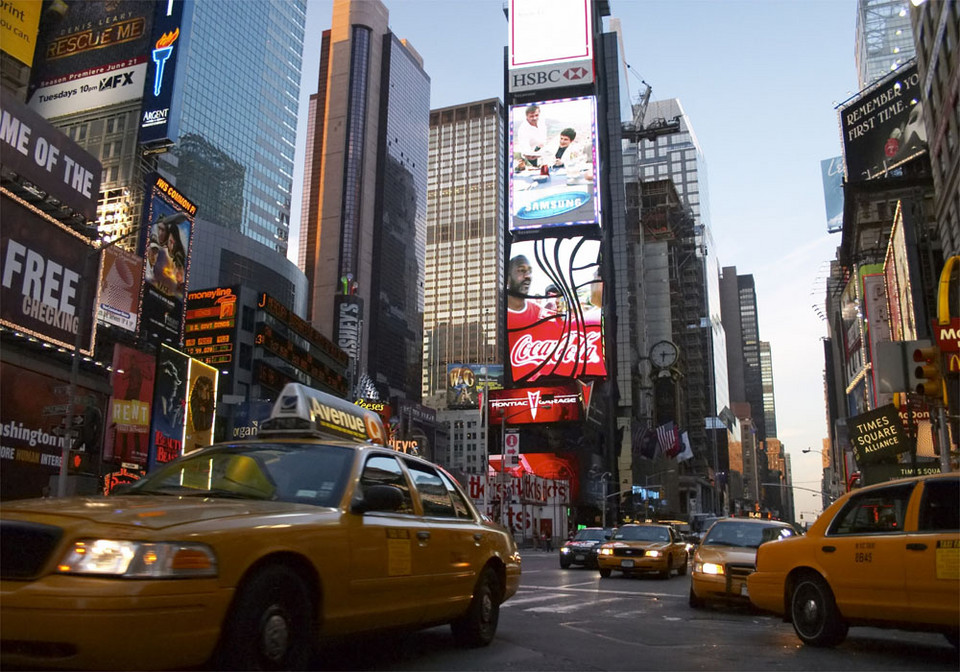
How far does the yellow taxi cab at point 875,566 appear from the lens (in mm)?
6771

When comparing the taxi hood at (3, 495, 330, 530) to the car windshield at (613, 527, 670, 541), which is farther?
the car windshield at (613, 527, 670, 541)

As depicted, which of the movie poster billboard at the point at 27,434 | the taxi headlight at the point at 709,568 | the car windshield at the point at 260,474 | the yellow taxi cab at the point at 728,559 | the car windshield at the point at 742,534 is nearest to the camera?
the car windshield at the point at 260,474

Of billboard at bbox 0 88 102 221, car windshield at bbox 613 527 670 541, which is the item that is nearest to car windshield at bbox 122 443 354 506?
car windshield at bbox 613 527 670 541

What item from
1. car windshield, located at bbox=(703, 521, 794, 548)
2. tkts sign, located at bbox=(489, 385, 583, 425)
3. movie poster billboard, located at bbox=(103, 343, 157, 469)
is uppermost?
tkts sign, located at bbox=(489, 385, 583, 425)

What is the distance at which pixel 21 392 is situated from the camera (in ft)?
101

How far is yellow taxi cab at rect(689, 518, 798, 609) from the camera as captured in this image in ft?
39.1

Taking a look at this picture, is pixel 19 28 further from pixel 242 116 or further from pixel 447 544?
pixel 242 116

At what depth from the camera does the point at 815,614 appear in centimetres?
806

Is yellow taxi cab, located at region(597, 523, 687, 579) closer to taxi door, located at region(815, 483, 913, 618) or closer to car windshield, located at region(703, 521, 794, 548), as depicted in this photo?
car windshield, located at region(703, 521, 794, 548)

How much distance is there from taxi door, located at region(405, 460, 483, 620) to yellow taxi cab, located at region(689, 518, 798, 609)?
5.91 meters

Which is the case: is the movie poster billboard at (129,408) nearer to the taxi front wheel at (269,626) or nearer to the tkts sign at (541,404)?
the taxi front wheel at (269,626)

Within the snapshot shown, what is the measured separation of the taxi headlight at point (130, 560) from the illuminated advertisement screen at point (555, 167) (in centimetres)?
8787

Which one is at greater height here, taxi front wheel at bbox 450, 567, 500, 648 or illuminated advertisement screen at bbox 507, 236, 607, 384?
illuminated advertisement screen at bbox 507, 236, 607, 384

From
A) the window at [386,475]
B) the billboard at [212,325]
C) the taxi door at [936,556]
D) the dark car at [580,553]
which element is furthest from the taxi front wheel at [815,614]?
the billboard at [212,325]
